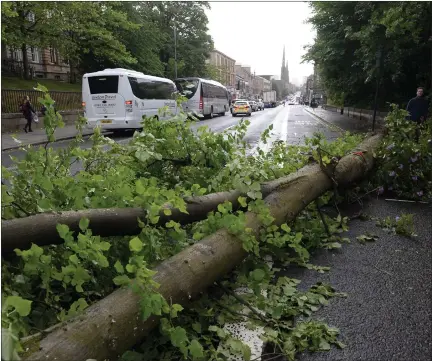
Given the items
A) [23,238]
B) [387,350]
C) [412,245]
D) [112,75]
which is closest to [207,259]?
[23,238]

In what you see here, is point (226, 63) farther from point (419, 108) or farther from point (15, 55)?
point (419, 108)

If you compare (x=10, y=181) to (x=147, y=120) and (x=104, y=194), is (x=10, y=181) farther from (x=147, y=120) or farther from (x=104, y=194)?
(x=147, y=120)

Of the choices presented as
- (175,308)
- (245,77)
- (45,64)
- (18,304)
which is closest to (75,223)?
(175,308)

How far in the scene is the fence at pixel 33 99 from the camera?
65.8ft

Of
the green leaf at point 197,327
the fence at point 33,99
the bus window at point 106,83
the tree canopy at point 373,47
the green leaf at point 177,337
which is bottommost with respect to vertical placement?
the green leaf at point 197,327

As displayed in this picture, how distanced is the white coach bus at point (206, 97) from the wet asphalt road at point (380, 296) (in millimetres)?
23183

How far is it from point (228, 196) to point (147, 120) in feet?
4.36

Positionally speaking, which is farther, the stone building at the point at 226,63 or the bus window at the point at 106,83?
the stone building at the point at 226,63

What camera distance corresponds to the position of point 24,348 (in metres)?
1.53

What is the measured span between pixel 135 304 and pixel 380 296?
6.99 ft

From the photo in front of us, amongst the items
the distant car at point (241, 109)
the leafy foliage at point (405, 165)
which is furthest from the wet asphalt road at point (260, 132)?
the distant car at point (241, 109)

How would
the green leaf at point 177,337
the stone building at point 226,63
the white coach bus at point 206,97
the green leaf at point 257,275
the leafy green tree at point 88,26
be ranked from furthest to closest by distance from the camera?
the stone building at point 226,63 → the white coach bus at point 206,97 → the leafy green tree at point 88,26 → the green leaf at point 257,275 → the green leaf at point 177,337

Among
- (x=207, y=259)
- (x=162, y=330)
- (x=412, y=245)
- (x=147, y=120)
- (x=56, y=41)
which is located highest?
(x=56, y=41)

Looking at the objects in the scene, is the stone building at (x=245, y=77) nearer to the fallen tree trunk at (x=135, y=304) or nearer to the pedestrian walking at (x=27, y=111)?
the pedestrian walking at (x=27, y=111)
